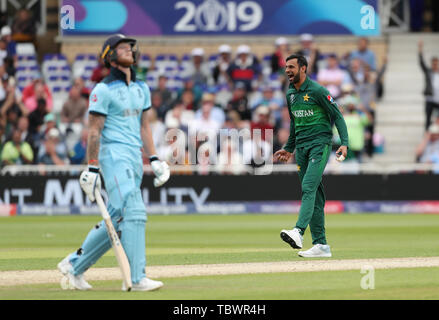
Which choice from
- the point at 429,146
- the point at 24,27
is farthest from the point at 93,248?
the point at 24,27

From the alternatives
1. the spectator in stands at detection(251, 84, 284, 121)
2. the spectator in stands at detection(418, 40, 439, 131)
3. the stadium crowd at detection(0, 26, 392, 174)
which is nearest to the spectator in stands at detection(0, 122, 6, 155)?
the stadium crowd at detection(0, 26, 392, 174)

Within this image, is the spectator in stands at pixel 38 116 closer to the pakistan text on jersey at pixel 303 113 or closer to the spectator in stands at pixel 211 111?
the spectator in stands at pixel 211 111

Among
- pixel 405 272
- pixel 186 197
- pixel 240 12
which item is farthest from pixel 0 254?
pixel 240 12

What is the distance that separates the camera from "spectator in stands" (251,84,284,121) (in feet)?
79.0

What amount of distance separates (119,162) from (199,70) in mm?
17324

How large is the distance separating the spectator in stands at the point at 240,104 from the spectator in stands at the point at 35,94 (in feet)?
14.0

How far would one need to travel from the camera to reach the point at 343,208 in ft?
76.1

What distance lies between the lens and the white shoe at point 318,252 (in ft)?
39.5

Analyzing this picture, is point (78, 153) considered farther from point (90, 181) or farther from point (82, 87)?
point (90, 181)

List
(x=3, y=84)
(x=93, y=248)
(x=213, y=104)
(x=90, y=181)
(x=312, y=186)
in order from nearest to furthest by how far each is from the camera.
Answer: (x=90, y=181) → (x=93, y=248) → (x=312, y=186) → (x=213, y=104) → (x=3, y=84)

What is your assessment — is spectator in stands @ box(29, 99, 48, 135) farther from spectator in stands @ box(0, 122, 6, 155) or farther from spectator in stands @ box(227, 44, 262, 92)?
spectator in stands @ box(227, 44, 262, 92)

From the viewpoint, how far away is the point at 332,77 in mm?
24656

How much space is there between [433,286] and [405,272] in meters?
1.20
